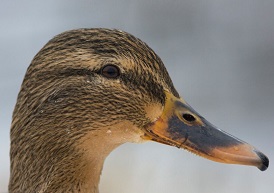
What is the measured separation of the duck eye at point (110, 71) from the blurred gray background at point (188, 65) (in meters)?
2.37

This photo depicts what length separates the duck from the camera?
2398mm

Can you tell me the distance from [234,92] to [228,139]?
12.0 feet

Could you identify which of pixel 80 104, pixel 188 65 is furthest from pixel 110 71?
pixel 188 65

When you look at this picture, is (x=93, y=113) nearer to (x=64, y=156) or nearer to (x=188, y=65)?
(x=64, y=156)

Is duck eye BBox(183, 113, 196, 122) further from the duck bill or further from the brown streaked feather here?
the brown streaked feather

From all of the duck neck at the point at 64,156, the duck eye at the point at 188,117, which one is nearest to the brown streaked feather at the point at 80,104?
the duck neck at the point at 64,156

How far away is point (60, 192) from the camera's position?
2.50 m

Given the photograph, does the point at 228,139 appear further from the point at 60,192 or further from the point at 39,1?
the point at 39,1

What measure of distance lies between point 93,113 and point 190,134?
0.37 m

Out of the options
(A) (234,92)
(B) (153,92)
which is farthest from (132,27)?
(B) (153,92)

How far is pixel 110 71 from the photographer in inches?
94.0

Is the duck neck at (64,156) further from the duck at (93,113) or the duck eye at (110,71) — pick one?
the duck eye at (110,71)

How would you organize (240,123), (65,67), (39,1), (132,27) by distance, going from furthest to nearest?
(39,1) < (132,27) < (240,123) < (65,67)

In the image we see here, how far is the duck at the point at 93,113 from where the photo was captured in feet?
7.87
